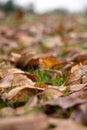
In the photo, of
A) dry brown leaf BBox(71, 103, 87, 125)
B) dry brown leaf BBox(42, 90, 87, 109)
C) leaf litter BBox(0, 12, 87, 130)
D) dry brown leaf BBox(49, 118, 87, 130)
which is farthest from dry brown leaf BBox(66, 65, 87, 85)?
dry brown leaf BBox(49, 118, 87, 130)

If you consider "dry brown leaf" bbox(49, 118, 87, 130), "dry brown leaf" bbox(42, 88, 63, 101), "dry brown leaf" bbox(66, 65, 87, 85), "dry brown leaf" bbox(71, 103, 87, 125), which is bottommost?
"dry brown leaf" bbox(66, 65, 87, 85)

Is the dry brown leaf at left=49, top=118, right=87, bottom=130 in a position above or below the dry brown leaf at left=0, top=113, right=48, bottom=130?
below

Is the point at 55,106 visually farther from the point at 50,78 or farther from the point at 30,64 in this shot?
the point at 30,64

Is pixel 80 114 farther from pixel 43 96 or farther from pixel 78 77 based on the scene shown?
pixel 78 77

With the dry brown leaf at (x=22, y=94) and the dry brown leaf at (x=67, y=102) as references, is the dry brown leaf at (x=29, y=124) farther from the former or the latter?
the dry brown leaf at (x=22, y=94)

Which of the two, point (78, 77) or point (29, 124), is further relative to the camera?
point (78, 77)

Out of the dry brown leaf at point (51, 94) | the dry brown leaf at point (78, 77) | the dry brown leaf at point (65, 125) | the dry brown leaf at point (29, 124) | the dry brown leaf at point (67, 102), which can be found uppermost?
the dry brown leaf at point (29, 124)

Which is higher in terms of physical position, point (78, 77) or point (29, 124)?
point (29, 124)

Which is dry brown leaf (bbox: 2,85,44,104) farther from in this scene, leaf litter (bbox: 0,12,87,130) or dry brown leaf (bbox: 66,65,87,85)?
dry brown leaf (bbox: 66,65,87,85)

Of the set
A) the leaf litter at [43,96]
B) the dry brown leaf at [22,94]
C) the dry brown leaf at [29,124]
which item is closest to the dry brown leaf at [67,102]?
the leaf litter at [43,96]

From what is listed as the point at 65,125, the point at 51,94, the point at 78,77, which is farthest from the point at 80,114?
the point at 78,77

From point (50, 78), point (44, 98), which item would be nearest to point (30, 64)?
point (50, 78)
